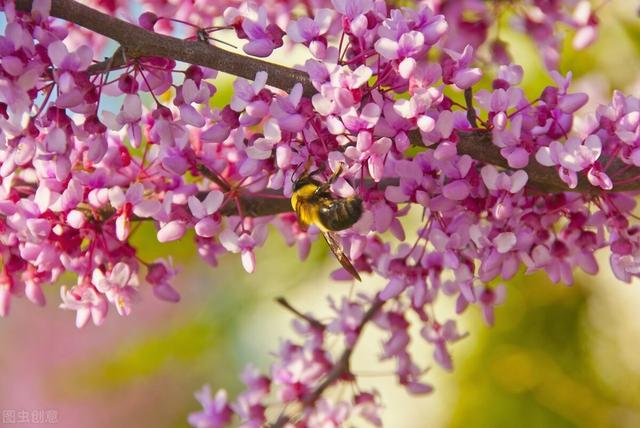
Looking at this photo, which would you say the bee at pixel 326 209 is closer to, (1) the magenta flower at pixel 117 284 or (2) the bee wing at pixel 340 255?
(2) the bee wing at pixel 340 255

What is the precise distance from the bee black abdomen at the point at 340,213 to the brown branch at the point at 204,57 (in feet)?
0.29

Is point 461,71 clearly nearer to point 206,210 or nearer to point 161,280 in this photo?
point 206,210

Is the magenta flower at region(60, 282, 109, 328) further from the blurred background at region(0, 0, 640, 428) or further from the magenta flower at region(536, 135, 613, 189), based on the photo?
the blurred background at region(0, 0, 640, 428)

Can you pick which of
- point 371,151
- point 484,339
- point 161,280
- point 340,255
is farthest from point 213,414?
point 484,339

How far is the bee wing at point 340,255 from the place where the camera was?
35.8 inches

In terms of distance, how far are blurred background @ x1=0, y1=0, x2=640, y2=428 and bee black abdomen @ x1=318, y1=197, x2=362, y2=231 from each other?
65cm

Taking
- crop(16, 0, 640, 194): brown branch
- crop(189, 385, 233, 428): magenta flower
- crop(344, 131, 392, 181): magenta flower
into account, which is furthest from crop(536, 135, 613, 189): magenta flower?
crop(189, 385, 233, 428): magenta flower

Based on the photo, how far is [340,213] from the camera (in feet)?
2.98

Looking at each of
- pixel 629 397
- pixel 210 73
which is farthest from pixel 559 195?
pixel 629 397

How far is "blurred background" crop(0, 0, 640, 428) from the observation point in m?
1.77

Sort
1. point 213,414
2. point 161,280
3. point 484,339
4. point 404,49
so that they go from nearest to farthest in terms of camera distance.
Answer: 1. point 404,49
2. point 161,280
3. point 213,414
4. point 484,339

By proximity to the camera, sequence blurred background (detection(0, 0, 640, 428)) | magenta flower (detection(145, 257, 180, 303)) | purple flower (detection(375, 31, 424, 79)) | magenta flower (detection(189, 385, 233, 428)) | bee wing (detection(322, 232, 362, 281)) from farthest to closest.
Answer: blurred background (detection(0, 0, 640, 428)), magenta flower (detection(189, 385, 233, 428)), magenta flower (detection(145, 257, 180, 303)), bee wing (detection(322, 232, 362, 281)), purple flower (detection(375, 31, 424, 79))

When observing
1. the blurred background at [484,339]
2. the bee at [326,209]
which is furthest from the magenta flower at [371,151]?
the blurred background at [484,339]

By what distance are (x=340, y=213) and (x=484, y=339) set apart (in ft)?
3.41
